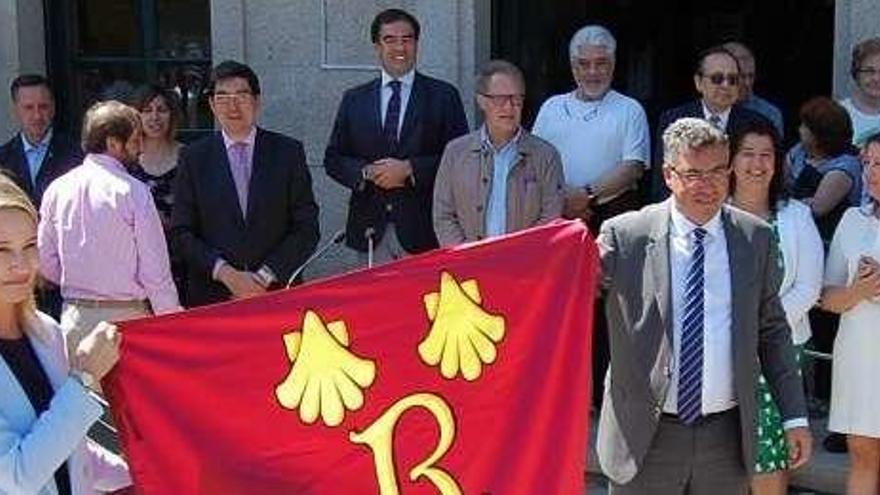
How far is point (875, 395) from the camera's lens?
5.04m

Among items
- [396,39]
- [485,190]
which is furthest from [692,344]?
[396,39]

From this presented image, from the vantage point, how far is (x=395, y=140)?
20.3 ft

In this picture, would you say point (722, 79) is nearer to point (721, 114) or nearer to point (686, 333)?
point (721, 114)

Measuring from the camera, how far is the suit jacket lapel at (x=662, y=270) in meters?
4.04

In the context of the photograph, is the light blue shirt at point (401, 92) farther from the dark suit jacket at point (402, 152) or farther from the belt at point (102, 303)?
the belt at point (102, 303)

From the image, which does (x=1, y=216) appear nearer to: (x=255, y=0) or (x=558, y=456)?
(x=558, y=456)

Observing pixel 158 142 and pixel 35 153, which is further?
pixel 35 153

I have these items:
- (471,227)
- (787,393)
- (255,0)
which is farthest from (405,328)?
(255,0)

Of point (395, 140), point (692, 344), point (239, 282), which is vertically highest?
point (395, 140)

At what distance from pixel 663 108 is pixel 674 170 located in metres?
5.33

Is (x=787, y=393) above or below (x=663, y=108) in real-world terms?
below

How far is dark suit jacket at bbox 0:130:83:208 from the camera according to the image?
684 cm

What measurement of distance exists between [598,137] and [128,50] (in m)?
3.82

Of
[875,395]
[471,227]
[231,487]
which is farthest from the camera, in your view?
[471,227]
